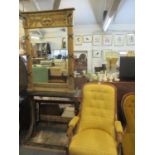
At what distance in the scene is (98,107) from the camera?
2359 mm

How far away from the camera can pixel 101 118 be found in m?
2.33

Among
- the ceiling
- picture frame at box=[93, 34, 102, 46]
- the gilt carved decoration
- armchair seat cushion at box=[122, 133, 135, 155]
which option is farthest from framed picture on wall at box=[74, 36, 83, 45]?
armchair seat cushion at box=[122, 133, 135, 155]

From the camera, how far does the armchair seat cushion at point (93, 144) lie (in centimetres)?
190

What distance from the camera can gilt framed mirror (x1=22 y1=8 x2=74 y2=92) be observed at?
9.59 feet

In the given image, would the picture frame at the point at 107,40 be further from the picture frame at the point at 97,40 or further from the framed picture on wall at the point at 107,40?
the picture frame at the point at 97,40

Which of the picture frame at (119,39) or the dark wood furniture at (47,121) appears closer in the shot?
the dark wood furniture at (47,121)

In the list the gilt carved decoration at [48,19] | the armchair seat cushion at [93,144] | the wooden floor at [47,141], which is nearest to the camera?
the armchair seat cushion at [93,144]

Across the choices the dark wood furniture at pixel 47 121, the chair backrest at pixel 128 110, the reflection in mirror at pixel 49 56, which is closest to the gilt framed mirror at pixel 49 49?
the reflection in mirror at pixel 49 56

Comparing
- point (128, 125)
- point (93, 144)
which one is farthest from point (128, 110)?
point (93, 144)

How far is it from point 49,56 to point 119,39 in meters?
4.74

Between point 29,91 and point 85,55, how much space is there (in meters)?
4.25

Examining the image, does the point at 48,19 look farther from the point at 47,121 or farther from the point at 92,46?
the point at 92,46
